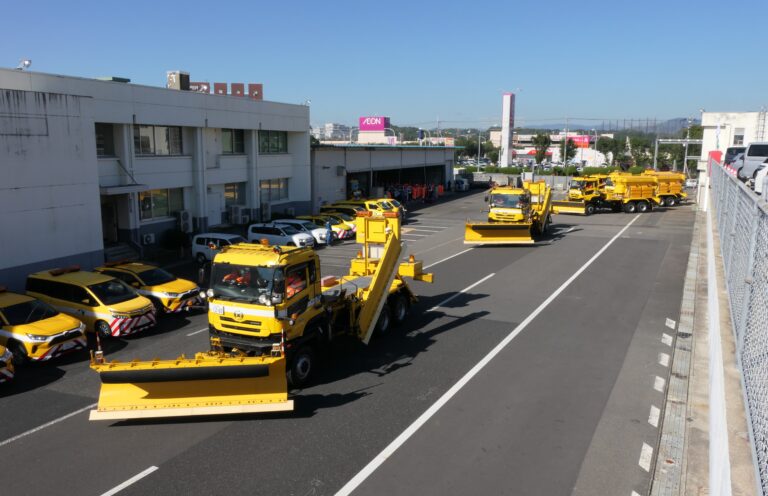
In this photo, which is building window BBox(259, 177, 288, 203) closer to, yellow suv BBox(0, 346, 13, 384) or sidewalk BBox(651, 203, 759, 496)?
yellow suv BBox(0, 346, 13, 384)

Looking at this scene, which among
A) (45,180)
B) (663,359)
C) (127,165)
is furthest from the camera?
(127,165)

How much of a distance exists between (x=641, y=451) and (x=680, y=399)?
8.03 feet

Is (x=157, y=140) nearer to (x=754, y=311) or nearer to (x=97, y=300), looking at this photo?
(x=97, y=300)

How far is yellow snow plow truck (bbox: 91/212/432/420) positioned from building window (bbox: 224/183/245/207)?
70.6ft

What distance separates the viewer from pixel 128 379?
32.3 ft

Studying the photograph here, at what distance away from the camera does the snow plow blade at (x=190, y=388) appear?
9.88 meters

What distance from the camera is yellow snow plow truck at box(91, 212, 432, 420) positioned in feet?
32.7

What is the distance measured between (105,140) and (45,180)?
675 centimetres

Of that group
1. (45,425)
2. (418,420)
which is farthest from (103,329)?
(418,420)

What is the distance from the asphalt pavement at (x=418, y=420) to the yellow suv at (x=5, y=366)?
34 centimetres

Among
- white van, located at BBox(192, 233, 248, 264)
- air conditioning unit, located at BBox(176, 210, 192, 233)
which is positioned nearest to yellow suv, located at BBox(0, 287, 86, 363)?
white van, located at BBox(192, 233, 248, 264)

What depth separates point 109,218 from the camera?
27344mm

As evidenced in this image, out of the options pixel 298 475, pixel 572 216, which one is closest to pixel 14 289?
pixel 298 475

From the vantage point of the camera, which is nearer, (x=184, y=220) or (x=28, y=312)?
(x=28, y=312)
